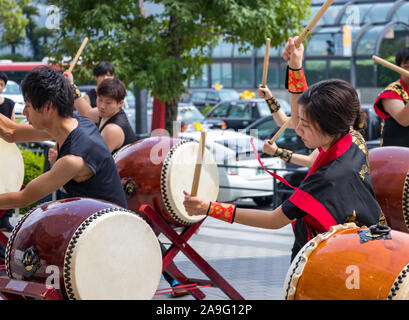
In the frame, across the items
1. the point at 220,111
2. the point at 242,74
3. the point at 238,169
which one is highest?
the point at 238,169

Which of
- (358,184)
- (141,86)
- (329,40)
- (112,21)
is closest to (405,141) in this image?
(358,184)

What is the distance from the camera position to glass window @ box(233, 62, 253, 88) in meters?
29.4

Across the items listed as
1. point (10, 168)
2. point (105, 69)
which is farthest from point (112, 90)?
point (105, 69)

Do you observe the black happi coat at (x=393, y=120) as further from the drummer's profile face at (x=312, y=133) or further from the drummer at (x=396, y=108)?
the drummer's profile face at (x=312, y=133)

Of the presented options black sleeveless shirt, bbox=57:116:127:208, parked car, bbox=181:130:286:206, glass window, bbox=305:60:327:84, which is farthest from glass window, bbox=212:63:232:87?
black sleeveless shirt, bbox=57:116:127:208

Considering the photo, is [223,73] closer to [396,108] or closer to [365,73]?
[365,73]

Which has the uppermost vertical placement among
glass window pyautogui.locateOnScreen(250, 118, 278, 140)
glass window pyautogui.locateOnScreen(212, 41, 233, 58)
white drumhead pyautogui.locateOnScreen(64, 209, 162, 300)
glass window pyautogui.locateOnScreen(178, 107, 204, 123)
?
white drumhead pyautogui.locateOnScreen(64, 209, 162, 300)

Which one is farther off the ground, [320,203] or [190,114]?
[320,203]

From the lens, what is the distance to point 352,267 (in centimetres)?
222

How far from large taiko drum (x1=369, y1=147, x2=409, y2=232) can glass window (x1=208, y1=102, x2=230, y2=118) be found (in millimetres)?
12412

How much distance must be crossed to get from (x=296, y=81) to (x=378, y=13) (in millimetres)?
22312

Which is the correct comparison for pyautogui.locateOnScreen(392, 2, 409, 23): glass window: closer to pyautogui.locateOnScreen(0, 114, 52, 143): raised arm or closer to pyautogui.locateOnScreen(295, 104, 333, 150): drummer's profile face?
pyautogui.locateOnScreen(0, 114, 52, 143): raised arm

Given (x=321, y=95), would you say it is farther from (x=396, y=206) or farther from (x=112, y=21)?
(x=112, y=21)

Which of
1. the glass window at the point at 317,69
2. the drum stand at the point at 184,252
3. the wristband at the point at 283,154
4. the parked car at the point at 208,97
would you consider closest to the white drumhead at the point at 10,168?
the drum stand at the point at 184,252
